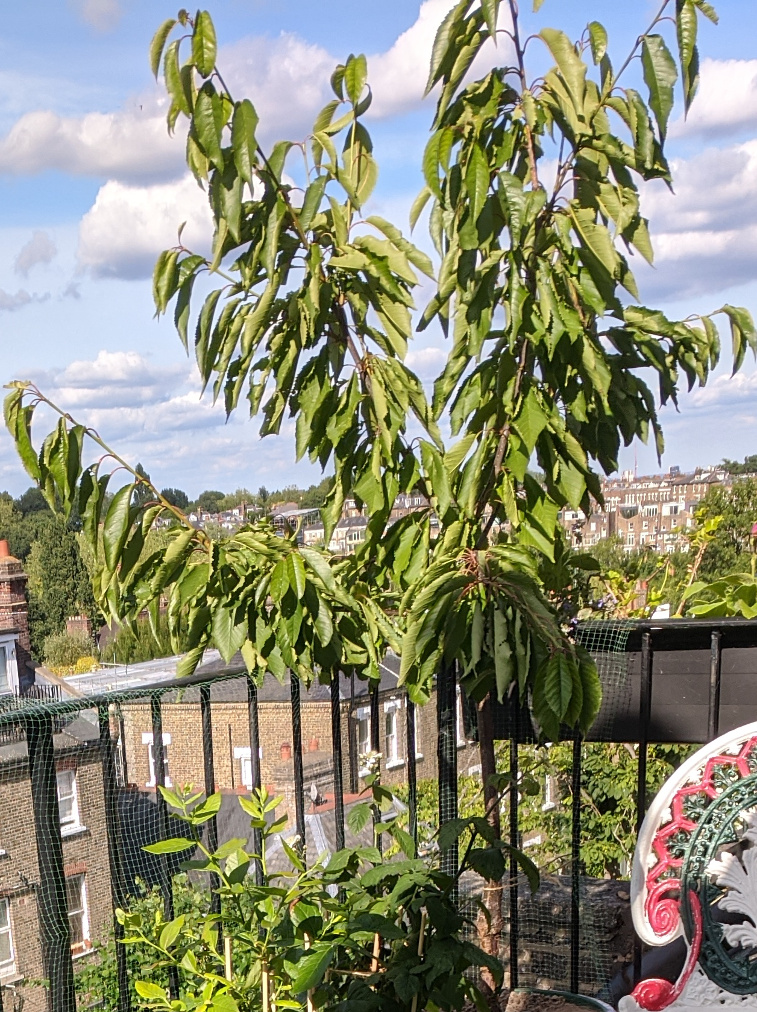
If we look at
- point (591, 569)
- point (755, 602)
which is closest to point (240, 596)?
point (591, 569)

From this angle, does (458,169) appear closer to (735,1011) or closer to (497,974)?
(497,974)

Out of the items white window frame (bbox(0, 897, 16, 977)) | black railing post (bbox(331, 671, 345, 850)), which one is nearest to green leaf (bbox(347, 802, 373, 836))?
black railing post (bbox(331, 671, 345, 850))

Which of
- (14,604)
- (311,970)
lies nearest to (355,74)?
(311,970)

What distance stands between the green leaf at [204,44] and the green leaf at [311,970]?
4.52 feet

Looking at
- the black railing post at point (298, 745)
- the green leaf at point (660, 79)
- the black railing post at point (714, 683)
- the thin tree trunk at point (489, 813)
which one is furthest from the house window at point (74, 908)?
the green leaf at point (660, 79)

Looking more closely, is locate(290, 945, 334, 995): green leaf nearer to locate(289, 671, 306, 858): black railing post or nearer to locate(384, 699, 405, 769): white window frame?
locate(289, 671, 306, 858): black railing post

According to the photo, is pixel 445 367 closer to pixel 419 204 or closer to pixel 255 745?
pixel 419 204

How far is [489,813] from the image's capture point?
6.21 feet

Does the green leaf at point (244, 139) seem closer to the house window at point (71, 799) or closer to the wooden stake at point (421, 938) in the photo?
the house window at point (71, 799)

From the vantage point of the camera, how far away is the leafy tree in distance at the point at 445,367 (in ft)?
4.63

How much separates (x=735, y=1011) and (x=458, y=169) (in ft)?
5.69

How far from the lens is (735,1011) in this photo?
1.88 metres

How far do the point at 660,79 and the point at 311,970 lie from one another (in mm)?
1443

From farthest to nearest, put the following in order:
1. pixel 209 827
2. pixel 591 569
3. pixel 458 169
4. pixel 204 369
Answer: pixel 591 569, pixel 209 827, pixel 204 369, pixel 458 169
